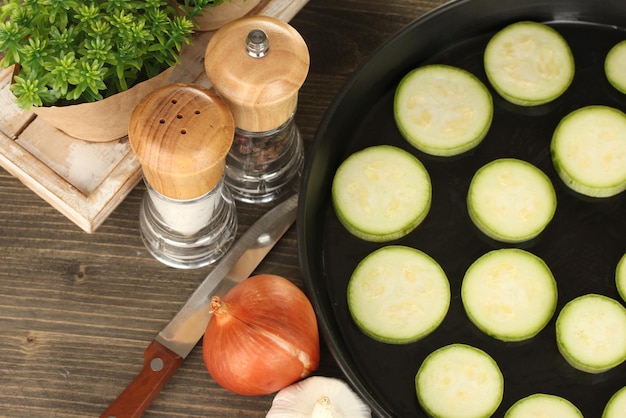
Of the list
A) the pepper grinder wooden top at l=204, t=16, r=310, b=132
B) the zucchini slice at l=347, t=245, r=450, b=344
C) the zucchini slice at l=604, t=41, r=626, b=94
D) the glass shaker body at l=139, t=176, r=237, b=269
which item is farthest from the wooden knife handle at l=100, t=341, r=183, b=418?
the zucchini slice at l=604, t=41, r=626, b=94

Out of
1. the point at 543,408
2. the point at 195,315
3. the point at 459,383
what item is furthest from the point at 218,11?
the point at 543,408

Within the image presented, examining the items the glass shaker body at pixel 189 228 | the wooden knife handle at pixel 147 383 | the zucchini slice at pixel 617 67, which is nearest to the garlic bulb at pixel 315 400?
the wooden knife handle at pixel 147 383

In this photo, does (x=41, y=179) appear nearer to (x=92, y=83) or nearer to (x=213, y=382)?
(x=92, y=83)

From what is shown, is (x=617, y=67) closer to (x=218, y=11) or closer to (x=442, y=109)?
(x=442, y=109)

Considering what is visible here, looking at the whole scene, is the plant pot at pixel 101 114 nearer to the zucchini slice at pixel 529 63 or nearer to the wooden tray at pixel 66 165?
the wooden tray at pixel 66 165

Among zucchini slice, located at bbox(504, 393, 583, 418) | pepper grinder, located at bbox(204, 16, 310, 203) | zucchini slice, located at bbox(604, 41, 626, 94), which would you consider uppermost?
pepper grinder, located at bbox(204, 16, 310, 203)

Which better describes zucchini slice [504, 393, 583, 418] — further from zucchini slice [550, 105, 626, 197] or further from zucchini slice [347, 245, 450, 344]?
zucchini slice [550, 105, 626, 197]

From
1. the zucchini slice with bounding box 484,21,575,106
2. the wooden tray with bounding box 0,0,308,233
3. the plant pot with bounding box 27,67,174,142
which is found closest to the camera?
the plant pot with bounding box 27,67,174,142
